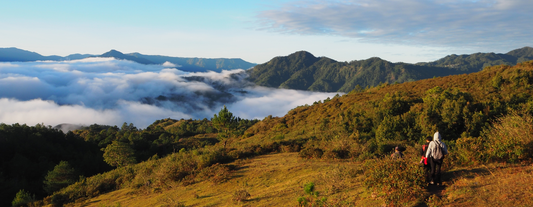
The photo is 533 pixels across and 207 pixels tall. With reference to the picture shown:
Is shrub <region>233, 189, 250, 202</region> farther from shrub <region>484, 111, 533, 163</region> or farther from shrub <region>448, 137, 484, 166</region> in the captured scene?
shrub <region>484, 111, 533, 163</region>

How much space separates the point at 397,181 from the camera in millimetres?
5973

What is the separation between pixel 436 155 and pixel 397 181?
1.72 m

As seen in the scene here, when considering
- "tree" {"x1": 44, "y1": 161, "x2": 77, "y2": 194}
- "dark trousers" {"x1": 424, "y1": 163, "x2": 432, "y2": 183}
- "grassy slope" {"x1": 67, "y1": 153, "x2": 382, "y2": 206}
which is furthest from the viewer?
"tree" {"x1": 44, "y1": 161, "x2": 77, "y2": 194}

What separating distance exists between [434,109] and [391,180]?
14.6m

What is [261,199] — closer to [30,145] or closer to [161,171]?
[161,171]

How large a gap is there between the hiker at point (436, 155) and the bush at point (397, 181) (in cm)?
85

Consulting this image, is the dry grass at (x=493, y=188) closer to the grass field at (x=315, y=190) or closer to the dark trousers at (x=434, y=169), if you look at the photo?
the grass field at (x=315, y=190)

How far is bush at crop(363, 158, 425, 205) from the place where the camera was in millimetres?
5855

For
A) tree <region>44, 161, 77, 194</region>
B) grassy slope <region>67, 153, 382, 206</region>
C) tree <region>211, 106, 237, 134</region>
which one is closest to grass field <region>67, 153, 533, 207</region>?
grassy slope <region>67, 153, 382, 206</region>

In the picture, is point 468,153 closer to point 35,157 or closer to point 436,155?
point 436,155

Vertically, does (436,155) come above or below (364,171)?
above

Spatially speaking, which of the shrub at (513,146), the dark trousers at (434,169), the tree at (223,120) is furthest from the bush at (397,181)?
the tree at (223,120)

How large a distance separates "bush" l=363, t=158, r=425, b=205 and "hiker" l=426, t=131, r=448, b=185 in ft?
2.78

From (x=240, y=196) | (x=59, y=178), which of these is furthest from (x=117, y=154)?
(x=240, y=196)
